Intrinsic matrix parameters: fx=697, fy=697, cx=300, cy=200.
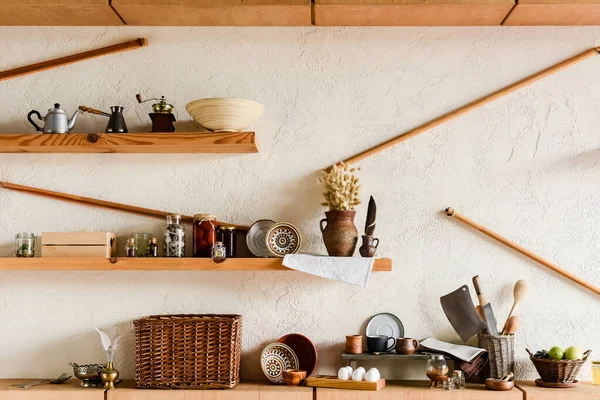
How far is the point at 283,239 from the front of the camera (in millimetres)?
2951

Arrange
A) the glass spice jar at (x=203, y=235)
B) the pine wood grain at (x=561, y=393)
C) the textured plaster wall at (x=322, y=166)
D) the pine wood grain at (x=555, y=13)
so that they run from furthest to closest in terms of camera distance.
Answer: the textured plaster wall at (x=322, y=166) < the glass spice jar at (x=203, y=235) < the pine wood grain at (x=555, y=13) < the pine wood grain at (x=561, y=393)

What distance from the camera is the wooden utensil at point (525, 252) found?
3020 mm

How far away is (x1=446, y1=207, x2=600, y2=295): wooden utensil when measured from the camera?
9.91 feet

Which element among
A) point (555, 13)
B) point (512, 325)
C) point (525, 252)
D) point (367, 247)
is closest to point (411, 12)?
point (555, 13)

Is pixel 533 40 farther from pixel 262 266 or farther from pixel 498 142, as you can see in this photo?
pixel 262 266

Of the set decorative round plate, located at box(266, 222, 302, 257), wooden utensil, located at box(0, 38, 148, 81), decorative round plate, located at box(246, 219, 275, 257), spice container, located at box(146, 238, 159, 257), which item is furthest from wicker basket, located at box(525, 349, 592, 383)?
wooden utensil, located at box(0, 38, 148, 81)

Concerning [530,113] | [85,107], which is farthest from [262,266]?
[530,113]

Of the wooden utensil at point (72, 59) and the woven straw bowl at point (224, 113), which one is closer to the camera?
the woven straw bowl at point (224, 113)

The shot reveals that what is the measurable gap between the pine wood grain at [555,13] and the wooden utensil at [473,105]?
0.52ft

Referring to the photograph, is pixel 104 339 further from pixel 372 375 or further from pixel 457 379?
pixel 457 379

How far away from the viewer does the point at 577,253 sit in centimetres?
306

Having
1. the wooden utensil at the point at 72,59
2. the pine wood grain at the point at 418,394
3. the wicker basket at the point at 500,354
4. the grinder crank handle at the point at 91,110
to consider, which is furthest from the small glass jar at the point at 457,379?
the wooden utensil at the point at 72,59

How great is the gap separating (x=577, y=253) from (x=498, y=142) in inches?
23.5

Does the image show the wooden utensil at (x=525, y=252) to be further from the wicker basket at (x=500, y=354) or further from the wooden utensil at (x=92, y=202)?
the wooden utensil at (x=92, y=202)
